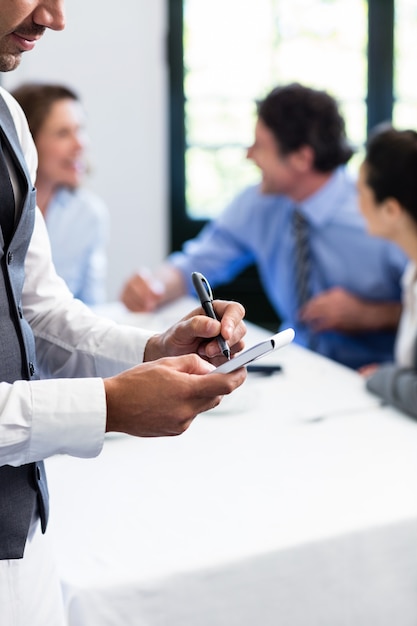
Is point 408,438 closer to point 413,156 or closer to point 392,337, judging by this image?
point 413,156

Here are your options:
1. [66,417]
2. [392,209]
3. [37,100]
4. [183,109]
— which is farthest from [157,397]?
[183,109]

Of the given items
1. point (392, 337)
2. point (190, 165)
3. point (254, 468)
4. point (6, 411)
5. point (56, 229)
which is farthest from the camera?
point (190, 165)

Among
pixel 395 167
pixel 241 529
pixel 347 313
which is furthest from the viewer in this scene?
pixel 347 313

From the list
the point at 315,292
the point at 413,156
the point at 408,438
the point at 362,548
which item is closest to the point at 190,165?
the point at 315,292

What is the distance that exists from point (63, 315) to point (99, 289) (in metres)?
2.02

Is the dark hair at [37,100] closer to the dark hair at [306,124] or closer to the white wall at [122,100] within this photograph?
the dark hair at [306,124]

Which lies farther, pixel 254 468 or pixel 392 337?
pixel 392 337

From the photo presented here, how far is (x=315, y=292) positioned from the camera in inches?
106

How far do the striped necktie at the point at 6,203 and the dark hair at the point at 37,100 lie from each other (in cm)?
195

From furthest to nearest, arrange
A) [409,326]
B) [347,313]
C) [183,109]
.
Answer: [183,109] < [347,313] < [409,326]

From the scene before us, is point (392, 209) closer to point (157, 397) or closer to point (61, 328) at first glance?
point (61, 328)

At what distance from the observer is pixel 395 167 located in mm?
2207

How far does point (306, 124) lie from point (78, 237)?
926 mm

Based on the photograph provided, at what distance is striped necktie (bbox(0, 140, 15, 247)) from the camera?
37.1 inches
